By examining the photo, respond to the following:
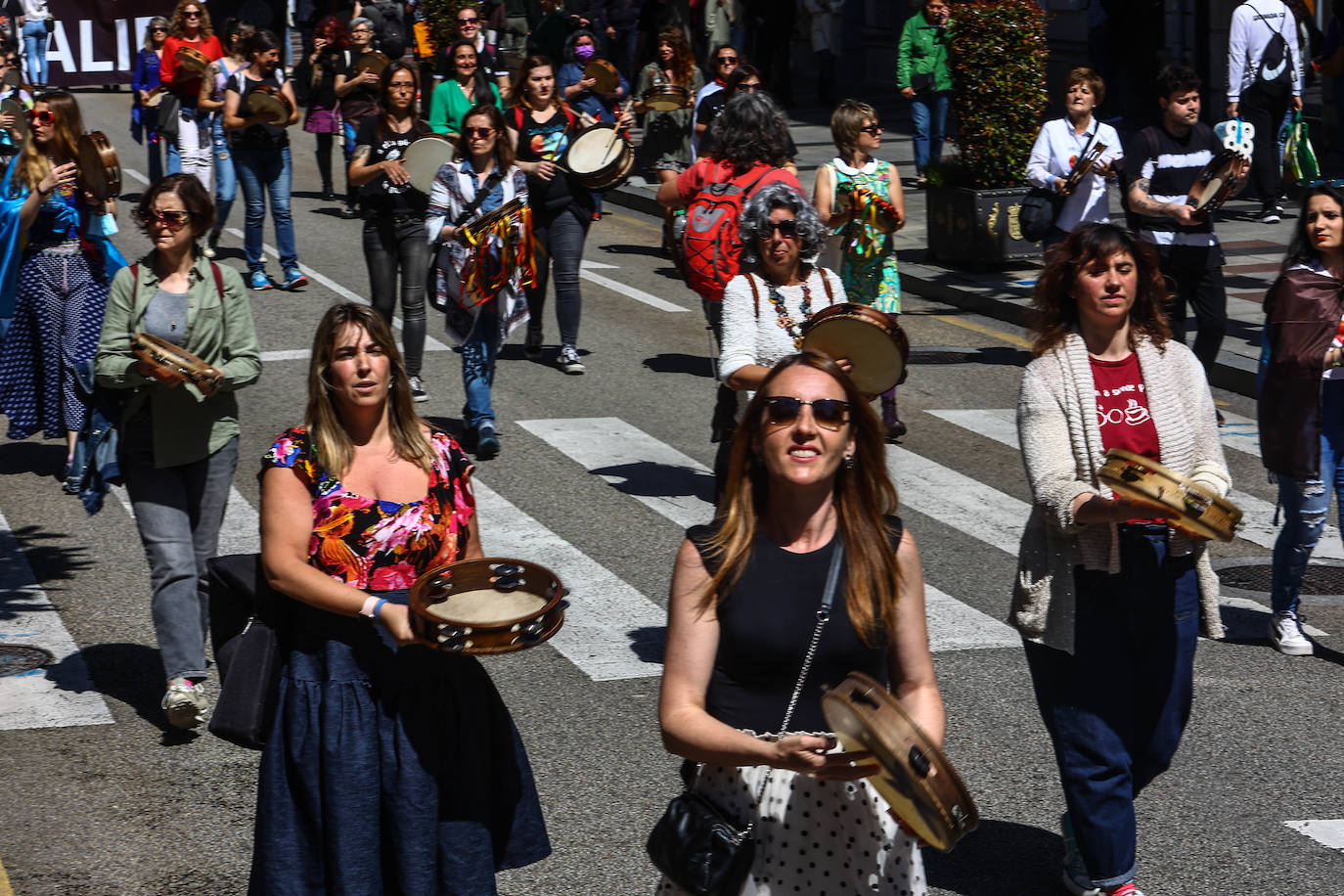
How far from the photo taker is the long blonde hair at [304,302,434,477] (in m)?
4.39

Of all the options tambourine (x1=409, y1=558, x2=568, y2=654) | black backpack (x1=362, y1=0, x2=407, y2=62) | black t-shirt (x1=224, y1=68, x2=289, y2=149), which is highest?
black backpack (x1=362, y1=0, x2=407, y2=62)

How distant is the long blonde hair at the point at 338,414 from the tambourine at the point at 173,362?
170cm

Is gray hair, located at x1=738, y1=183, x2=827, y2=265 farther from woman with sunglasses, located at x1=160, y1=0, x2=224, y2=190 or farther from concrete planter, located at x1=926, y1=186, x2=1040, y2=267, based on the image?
woman with sunglasses, located at x1=160, y1=0, x2=224, y2=190

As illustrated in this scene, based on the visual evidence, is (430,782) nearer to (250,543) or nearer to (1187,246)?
(250,543)

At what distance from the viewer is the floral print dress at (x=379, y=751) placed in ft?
13.7

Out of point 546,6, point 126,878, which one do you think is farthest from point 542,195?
point 546,6

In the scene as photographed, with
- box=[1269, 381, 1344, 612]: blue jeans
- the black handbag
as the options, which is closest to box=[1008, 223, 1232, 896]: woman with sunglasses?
the black handbag

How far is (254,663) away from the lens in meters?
4.32

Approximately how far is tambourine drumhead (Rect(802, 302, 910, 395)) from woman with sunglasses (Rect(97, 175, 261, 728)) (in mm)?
2080

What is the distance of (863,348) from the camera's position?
Answer: 19.4 feet

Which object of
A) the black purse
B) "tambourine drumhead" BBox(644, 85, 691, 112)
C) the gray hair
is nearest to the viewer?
the black purse

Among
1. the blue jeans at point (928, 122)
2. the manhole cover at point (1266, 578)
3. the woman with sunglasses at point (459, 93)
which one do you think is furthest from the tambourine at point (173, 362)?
the blue jeans at point (928, 122)

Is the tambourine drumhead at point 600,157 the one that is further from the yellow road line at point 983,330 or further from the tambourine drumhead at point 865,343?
the tambourine drumhead at point 865,343

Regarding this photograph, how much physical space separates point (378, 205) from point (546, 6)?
11841 millimetres
